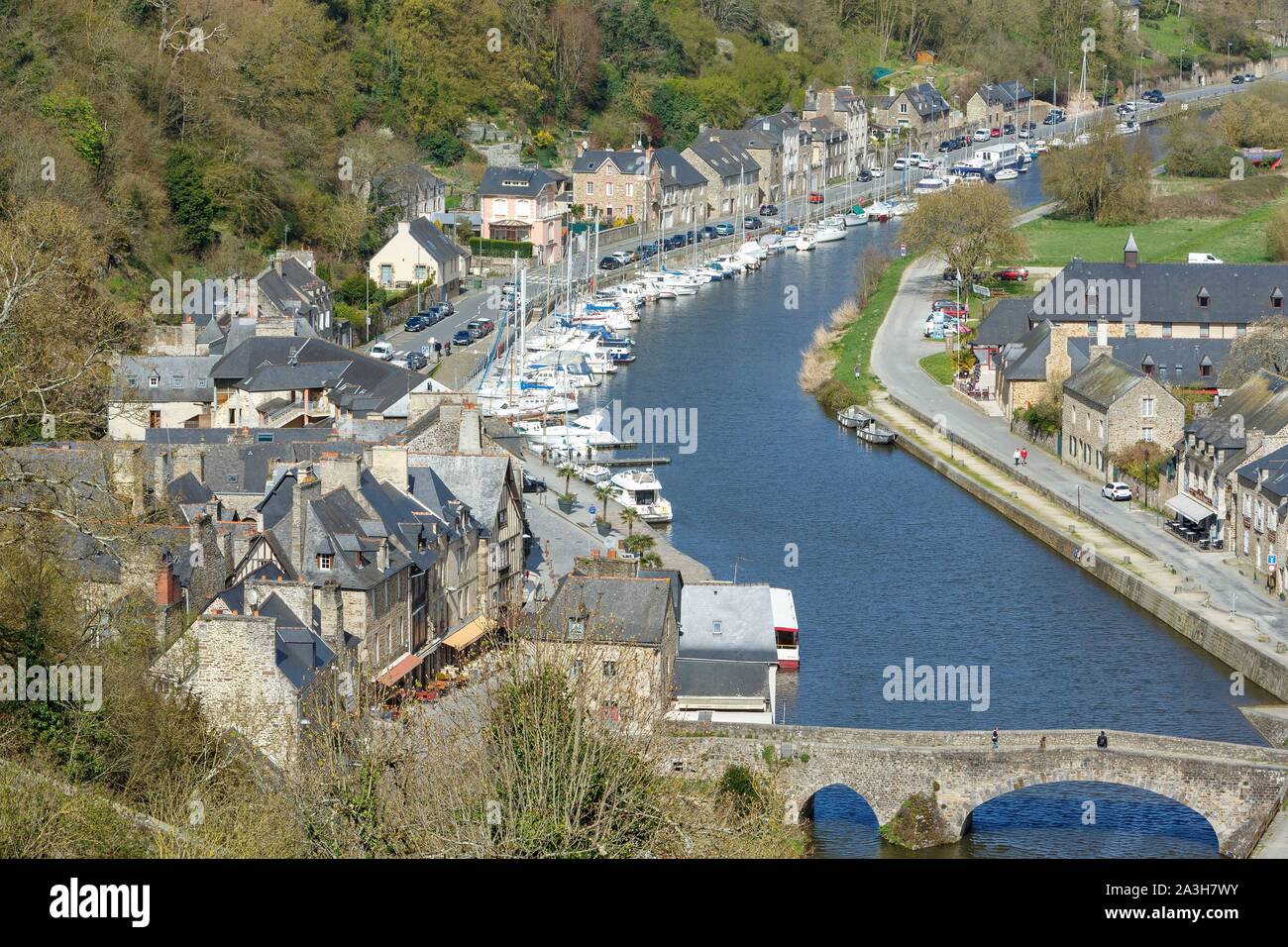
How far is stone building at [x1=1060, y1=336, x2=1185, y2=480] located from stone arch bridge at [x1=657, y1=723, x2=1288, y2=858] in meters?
25.9

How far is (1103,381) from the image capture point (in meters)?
59.5

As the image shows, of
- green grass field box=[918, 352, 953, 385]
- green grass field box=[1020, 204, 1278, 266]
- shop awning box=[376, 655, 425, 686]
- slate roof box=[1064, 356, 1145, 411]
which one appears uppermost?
slate roof box=[1064, 356, 1145, 411]

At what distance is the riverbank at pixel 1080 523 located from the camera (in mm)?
43781

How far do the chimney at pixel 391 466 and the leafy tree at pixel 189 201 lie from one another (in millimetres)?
38278

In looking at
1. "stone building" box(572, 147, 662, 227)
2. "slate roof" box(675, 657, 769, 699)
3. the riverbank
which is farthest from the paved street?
"stone building" box(572, 147, 662, 227)

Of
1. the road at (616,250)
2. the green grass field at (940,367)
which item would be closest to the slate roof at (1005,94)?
the road at (616,250)

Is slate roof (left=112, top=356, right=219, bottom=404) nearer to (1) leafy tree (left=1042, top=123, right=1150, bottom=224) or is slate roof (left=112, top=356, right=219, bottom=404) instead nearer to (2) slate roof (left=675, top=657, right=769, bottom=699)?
(2) slate roof (left=675, top=657, right=769, bottom=699)

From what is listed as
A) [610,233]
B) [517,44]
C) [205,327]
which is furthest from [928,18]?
[205,327]

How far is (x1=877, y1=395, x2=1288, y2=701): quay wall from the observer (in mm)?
41812

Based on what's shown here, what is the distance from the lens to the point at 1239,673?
42.5 metres

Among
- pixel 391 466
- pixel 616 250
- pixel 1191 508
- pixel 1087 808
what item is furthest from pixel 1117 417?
pixel 616 250

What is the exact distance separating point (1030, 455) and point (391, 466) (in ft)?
90.6

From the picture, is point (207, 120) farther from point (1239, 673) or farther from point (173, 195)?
point (1239, 673)

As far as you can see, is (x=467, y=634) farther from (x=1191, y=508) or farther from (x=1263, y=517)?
(x=1191, y=508)
